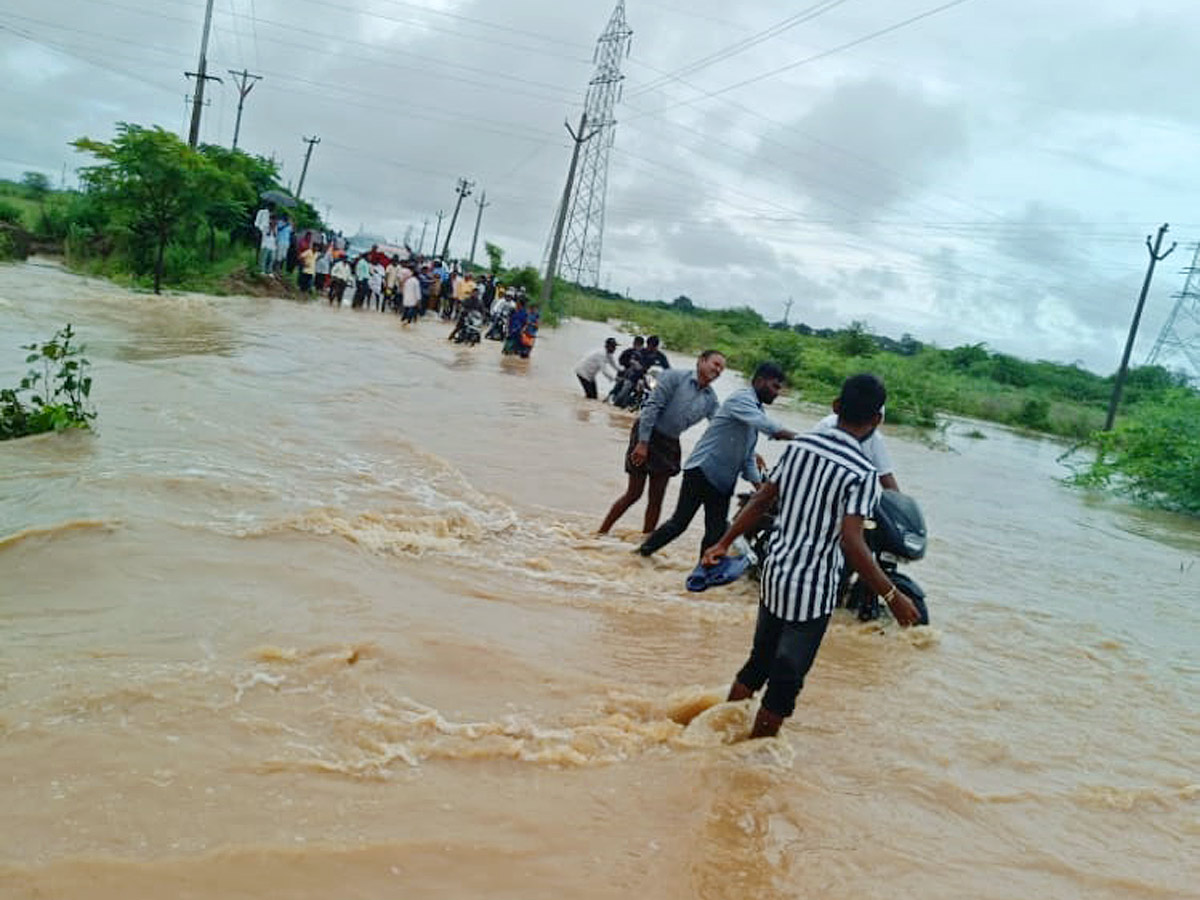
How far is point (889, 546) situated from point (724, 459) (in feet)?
Result: 4.40

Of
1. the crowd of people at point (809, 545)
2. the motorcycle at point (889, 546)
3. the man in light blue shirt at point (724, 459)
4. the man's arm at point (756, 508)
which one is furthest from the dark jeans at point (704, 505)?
the man's arm at point (756, 508)

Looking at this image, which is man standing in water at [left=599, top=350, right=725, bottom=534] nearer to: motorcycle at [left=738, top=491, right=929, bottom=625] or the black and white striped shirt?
motorcycle at [left=738, top=491, right=929, bottom=625]

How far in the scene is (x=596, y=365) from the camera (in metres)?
17.4

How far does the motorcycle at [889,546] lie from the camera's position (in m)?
6.04

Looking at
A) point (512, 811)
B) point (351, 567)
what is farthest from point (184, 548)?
point (512, 811)

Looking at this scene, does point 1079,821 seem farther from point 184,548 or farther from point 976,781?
point 184,548

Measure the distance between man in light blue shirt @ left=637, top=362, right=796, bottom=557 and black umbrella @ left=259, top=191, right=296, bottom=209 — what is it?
24706 mm

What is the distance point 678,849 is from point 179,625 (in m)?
Result: 2.62

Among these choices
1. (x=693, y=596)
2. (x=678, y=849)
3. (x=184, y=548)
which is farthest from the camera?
(x=693, y=596)

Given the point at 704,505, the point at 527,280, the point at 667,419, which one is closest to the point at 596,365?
the point at 667,419

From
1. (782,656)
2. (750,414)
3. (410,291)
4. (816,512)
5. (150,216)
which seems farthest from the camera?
(410,291)

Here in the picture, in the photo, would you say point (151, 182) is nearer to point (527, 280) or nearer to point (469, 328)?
point (469, 328)

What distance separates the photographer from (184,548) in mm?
5363

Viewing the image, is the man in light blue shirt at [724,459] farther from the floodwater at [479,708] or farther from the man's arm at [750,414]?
the floodwater at [479,708]
